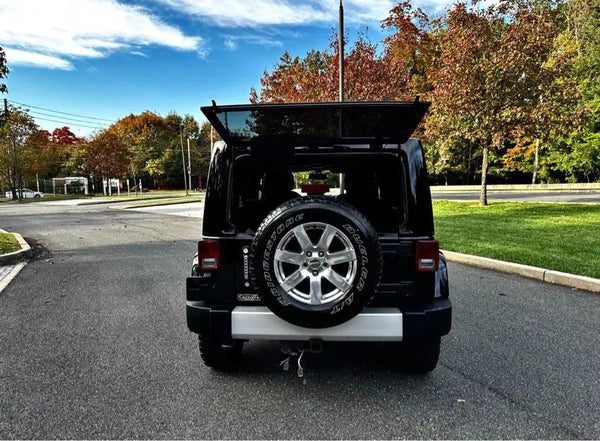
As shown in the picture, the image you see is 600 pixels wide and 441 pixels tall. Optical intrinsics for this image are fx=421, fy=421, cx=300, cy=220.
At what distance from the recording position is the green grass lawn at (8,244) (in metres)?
8.43

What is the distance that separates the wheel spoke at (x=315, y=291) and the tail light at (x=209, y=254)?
0.69m

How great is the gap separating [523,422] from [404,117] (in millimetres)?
1989

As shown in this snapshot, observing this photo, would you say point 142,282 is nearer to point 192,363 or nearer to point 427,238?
point 192,363

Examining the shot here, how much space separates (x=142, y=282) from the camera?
20.2 feet

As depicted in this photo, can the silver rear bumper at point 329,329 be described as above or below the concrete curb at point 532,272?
above

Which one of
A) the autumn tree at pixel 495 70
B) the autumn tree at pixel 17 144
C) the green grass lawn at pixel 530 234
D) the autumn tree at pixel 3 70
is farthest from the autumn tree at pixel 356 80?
the autumn tree at pixel 17 144

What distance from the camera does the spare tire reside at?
8.35 ft

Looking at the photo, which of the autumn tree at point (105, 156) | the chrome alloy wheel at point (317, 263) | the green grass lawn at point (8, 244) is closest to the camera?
the chrome alloy wheel at point (317, 263)

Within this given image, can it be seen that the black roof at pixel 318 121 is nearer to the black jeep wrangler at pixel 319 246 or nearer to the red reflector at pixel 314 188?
the black jeep wrangler at pixel 319 246

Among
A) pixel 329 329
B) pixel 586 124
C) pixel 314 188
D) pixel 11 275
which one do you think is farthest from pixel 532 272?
pixel 586 124

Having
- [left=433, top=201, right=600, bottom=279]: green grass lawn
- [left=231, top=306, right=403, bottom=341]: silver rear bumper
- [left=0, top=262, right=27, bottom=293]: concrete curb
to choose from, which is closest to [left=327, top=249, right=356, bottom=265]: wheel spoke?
[left=231, top=306, right=403, bottom=341]: silver rear bumper

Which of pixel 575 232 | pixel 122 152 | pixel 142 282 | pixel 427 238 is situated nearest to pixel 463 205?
pixel 575 232

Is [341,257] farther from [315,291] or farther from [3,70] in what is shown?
[3,70]

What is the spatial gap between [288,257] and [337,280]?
0.33 metres
